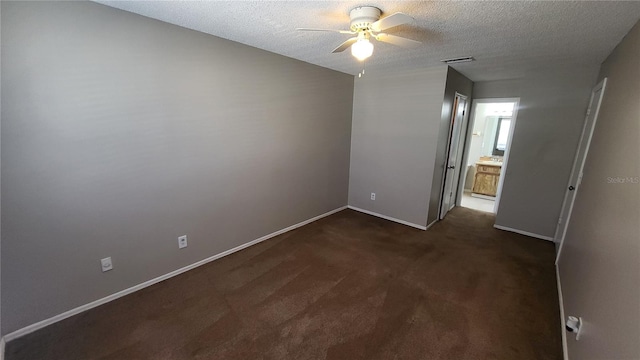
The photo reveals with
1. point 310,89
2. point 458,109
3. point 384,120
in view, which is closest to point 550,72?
point 458,109

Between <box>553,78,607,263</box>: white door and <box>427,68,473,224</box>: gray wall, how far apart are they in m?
1.40

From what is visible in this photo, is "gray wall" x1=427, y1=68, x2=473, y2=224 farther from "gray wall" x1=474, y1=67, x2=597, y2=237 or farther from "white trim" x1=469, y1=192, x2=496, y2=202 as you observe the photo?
"white trim" x1=469, y1=192, x2=496, y2=202

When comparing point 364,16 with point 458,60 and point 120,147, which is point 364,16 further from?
point 120,147

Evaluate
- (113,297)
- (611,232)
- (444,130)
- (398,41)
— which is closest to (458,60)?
(444,130)

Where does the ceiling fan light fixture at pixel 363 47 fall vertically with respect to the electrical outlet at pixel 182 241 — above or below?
above

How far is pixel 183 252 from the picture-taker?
2.49 metres

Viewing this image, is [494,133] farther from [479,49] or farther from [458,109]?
[479,49]

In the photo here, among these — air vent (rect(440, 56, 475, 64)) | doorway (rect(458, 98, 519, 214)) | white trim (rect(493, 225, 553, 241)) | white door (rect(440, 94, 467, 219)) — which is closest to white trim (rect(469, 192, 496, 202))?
doorway (rect(458, 98, 519, 214))

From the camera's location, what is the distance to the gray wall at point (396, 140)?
3371 millimetres

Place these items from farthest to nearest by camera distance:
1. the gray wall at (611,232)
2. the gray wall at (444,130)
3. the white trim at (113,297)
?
the gray wall at (444,130), the white trim at (113,297), the gray wall at (611,232)

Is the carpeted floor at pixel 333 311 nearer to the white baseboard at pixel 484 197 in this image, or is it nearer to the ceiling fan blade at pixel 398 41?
the ceiling fan blade at pixel 398 41

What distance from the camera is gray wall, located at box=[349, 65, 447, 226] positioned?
3371 millimetres

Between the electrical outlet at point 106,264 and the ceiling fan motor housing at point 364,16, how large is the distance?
2687 mm

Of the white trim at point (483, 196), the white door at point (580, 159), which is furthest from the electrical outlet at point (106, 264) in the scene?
the white trim at point (483, 196)
